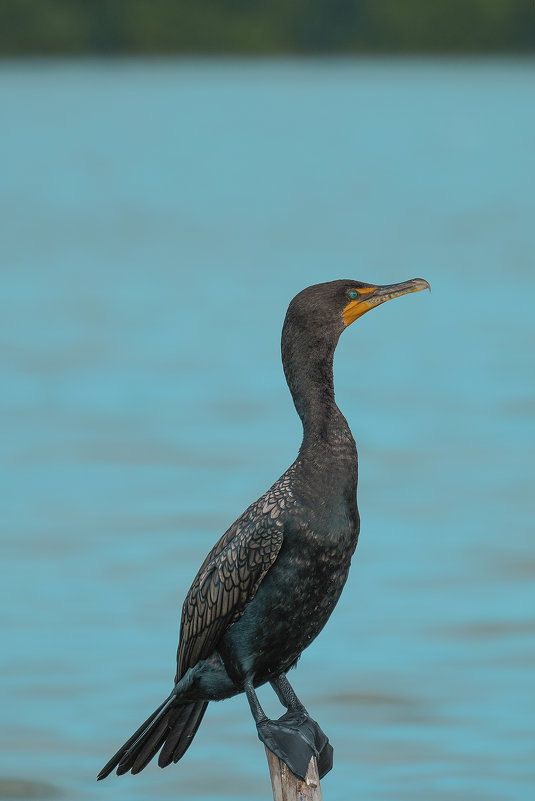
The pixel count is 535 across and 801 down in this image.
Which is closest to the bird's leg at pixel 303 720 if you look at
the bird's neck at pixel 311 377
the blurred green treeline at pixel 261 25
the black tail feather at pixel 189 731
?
the black tail feather at pixel 189 731

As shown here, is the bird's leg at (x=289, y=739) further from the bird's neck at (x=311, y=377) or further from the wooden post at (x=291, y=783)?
the bird's neck at (x=311, y=377)

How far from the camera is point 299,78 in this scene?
96.9 meters

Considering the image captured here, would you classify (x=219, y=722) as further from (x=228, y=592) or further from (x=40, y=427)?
(x=40, y=427)

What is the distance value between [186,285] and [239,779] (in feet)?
55.3

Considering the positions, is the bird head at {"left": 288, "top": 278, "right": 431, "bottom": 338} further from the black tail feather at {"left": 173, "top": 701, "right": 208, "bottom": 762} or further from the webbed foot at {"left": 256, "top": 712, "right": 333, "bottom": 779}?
the black tail feather at {"left": 173, "top": 701, "right": 208, "bottom": 762}

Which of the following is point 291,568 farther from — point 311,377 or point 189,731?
point 189,731

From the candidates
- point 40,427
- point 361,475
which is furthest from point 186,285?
point 361,475

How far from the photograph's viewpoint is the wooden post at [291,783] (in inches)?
202

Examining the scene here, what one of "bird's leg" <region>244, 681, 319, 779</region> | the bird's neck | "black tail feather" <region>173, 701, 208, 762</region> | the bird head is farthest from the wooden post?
the bird head

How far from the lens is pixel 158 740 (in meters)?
5.47

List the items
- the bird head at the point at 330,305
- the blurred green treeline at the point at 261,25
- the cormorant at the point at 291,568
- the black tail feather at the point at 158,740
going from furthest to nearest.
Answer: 1. the blurred green treeline at the point at 261,25
2. the black tail feather at the point at 158,740
3. the bird head at the point at 330,305
4. the cormorant at the point at 291,568

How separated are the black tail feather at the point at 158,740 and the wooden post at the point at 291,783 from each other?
1.32ft

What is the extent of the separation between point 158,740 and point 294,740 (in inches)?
21.7

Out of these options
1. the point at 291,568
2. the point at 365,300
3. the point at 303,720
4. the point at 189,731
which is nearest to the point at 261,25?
the point at 365,300
